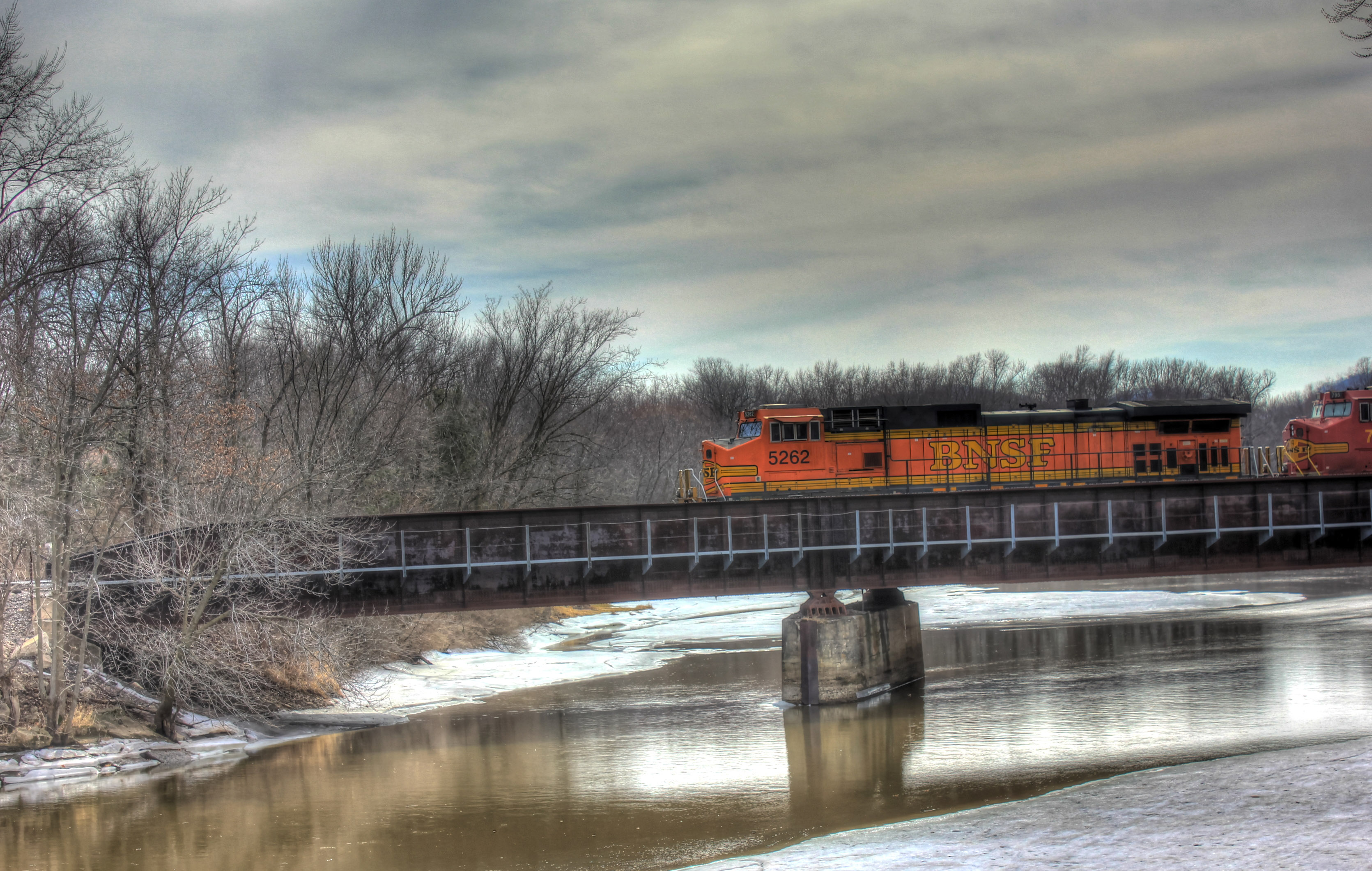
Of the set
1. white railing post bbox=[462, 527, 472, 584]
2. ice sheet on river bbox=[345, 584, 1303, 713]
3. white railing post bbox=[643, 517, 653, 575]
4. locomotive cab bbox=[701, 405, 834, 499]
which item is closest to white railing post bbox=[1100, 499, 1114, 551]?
ice sheet on river bbox=[345, 584, 1303, 713]

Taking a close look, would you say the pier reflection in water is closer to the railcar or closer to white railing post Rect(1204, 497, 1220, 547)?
white railing post Rect(1204, 497, 1220, 547)

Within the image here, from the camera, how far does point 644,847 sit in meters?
18.9

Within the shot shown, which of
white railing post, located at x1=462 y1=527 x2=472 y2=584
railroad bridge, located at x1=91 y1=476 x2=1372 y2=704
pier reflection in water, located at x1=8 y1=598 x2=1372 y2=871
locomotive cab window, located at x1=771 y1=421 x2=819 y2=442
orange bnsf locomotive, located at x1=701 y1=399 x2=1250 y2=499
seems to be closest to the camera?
pier reflection in water, located at x1=8 y1=598 x2=1372 y2=871

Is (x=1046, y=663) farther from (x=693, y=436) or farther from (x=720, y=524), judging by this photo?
(x=693, y=436)

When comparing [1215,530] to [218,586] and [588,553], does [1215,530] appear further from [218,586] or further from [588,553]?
[218,586]

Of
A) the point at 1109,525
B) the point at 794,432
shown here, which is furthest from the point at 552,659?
the point at 1109,525

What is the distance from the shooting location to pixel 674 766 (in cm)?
2500

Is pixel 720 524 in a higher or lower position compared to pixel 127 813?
higher

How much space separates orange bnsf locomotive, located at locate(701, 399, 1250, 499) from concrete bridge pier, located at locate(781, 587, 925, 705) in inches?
179

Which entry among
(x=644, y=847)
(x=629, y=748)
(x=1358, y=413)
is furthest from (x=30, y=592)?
(x=1358, y=413)

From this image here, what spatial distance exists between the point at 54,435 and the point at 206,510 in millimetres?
4230

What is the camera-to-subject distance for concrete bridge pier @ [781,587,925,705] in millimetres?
32938

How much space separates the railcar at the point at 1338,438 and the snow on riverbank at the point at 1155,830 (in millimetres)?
19825

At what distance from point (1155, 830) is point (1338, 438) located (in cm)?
2677
